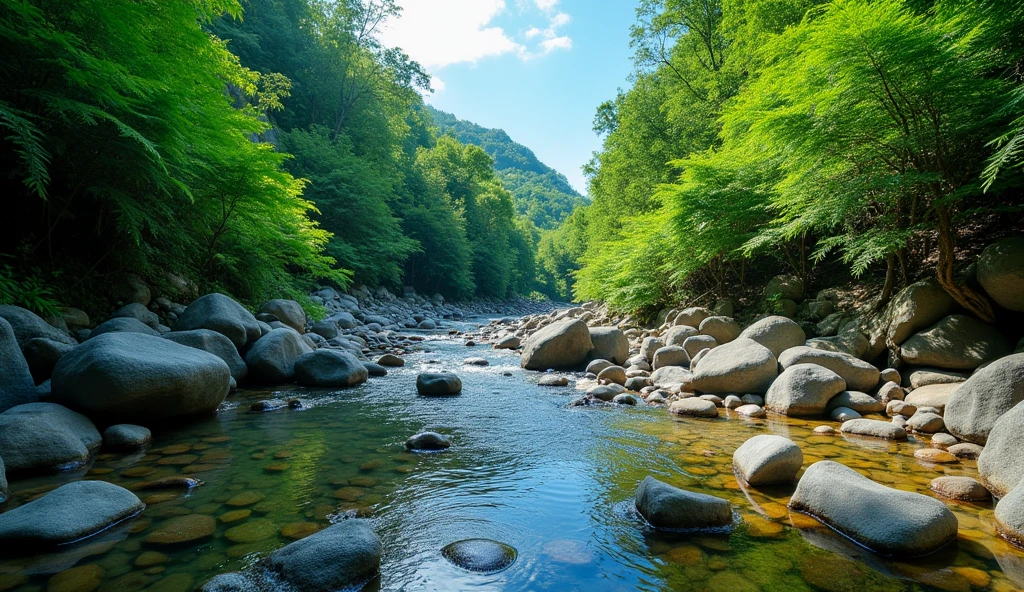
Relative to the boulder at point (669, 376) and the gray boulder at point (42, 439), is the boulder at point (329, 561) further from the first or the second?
the boulder at point (669, 376)

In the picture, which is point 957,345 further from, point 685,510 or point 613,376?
point 685,510

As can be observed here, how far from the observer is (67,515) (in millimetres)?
2414

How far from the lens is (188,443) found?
408 cm

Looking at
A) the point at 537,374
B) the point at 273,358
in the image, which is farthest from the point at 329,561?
the point at 537,374

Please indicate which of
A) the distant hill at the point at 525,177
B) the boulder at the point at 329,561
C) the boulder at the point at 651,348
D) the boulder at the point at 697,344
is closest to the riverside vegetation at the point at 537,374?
the boulder at the point at 329,561

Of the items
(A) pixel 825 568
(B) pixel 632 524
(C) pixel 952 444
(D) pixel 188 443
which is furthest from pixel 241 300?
(C) pixel 952 444

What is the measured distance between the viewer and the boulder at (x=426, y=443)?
→ 418cm

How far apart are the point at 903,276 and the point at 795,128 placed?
9.75 ft

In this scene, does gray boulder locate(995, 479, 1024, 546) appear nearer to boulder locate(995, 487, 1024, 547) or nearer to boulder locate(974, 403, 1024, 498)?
boulder locate(995, 487, 1024, 547)

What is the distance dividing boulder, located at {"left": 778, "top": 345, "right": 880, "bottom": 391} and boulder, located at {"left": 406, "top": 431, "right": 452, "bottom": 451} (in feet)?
16.1

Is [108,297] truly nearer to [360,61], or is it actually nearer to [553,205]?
[360,61]

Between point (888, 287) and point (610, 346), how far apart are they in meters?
4.73

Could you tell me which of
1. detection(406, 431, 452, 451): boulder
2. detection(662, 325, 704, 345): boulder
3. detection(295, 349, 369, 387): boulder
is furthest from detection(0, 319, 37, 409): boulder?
detection(662, 325, 704, 345): boulder

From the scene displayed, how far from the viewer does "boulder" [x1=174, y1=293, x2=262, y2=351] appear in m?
6.48
